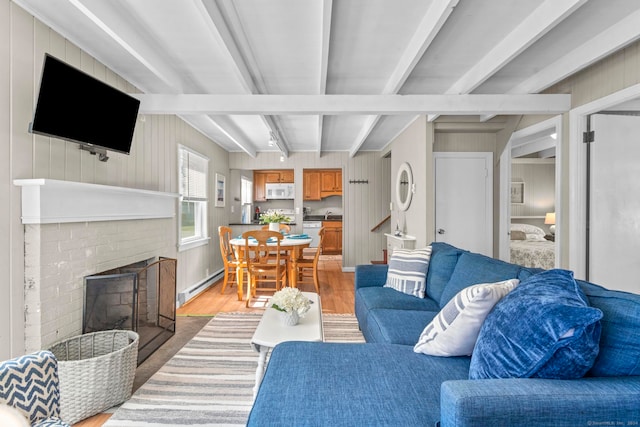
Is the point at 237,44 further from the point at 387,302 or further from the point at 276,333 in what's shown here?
the point at 387,302

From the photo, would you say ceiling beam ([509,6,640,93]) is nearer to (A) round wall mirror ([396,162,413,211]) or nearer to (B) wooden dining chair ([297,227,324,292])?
(A) round wall mirror ([396,162,413,211])

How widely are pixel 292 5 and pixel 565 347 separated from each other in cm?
201

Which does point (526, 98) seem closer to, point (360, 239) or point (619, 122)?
point (619, 122)

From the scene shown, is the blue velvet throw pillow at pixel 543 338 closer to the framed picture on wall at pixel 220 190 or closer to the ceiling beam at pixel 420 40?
the ceiling beam at pixel 420 40

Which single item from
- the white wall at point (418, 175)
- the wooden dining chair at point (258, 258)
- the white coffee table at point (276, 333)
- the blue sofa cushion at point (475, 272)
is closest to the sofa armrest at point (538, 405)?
the blue sofa cushion at point (475, 272)

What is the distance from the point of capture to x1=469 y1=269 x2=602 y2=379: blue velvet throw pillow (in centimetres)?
103

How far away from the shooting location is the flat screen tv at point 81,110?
6.03 feet

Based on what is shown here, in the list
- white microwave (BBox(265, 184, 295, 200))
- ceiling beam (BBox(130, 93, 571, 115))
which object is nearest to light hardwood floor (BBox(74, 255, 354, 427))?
ceiling beam (BBox(130, 93, 571, 115))

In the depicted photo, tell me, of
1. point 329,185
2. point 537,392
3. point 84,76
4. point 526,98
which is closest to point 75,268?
point 84,76

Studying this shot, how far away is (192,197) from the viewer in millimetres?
4648

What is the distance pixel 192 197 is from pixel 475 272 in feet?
12.6

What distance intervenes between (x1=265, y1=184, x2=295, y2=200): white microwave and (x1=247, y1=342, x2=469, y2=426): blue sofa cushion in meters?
7.24

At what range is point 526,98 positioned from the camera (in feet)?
9.48

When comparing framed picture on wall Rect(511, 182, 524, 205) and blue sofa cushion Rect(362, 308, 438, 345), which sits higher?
framed picture on wall Rect(511, 182, 524, 205)
